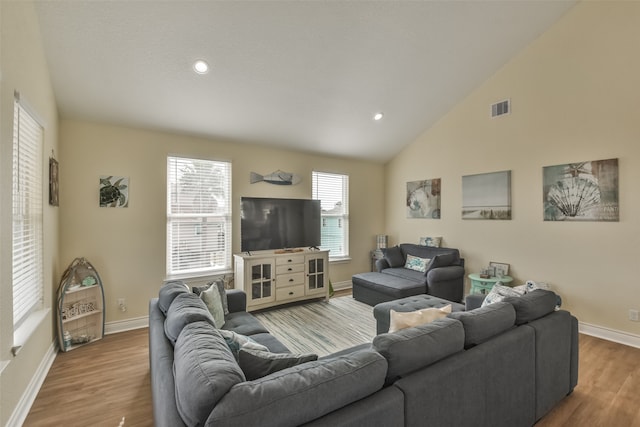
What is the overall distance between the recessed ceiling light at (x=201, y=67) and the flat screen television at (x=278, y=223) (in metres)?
1.77

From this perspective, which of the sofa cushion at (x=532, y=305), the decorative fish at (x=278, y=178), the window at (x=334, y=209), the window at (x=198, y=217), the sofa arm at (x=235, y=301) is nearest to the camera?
the sofa cushion at (x=532, y=305)

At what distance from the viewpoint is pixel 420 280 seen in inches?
174

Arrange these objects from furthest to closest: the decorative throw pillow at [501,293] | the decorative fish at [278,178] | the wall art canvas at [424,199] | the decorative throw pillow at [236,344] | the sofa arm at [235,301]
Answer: the wall art canvas at [424,199] → the decorative fish at [278,178] → the sofa arm at [235,301] → the decorative throw pillow at [501,293] → the decorative throw pillow at [236,344]

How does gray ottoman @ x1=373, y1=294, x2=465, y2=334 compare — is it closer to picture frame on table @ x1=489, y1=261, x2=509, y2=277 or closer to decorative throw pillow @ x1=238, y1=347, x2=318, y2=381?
picture frame on table @ x1=489, y1=261, x2=509, y2=277

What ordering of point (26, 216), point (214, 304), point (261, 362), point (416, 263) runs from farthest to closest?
point (416, 263) → point (214, 304) → point (26, 216) → point (261, 362)

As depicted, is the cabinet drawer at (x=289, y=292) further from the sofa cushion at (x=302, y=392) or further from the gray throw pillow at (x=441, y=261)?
the sofa cushion at (x=302, y=392)

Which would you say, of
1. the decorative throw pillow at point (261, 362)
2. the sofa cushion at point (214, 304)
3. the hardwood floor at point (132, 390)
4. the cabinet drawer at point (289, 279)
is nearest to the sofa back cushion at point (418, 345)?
the decorative throw pillow at point (261, 362)

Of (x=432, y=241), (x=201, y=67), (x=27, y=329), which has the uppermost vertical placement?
(x=201, y=67)

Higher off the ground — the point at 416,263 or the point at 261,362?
the point at 261,362

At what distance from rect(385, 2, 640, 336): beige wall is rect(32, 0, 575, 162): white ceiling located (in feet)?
1.11

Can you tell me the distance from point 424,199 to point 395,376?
4.40 meters

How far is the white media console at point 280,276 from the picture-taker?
413cm

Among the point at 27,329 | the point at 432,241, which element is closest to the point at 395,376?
the point at 27,329

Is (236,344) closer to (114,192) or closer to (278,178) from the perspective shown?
(114,192)
